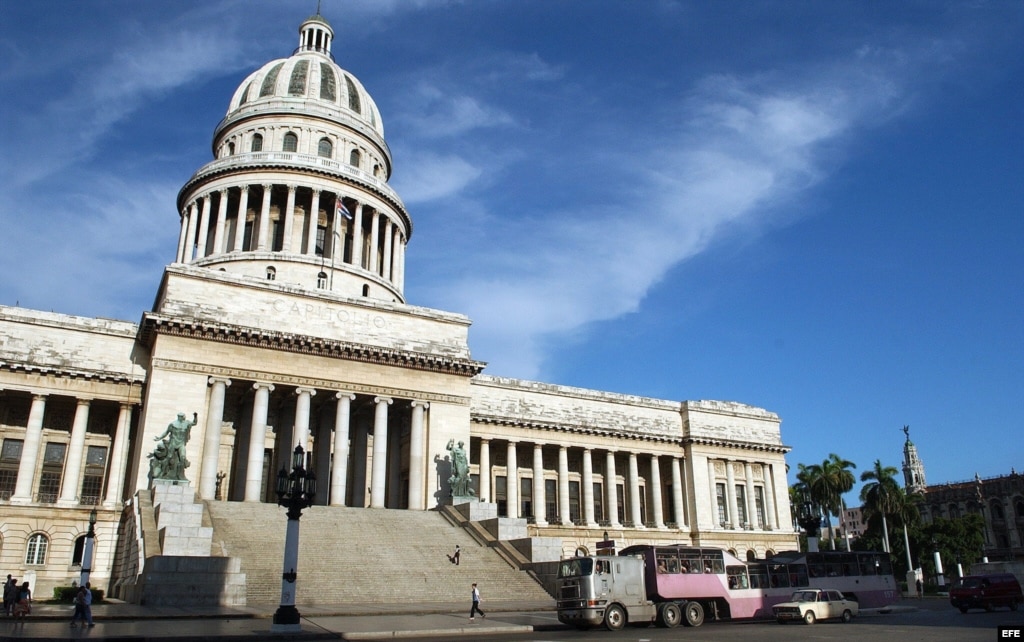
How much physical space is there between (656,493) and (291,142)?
39.2m

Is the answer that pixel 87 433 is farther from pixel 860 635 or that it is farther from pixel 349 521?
pixel 860 635

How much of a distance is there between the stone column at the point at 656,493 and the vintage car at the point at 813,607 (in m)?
31.5

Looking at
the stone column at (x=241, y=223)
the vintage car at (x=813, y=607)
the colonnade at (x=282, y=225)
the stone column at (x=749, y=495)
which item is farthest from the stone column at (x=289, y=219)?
the vintage car at (x=813, y=607)


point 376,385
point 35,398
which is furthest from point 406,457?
point 35,398

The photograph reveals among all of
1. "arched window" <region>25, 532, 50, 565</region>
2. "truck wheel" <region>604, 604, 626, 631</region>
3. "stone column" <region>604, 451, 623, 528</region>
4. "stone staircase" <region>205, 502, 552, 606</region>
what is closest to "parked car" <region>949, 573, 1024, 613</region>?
"truck wheel" <region>604, 604, 626, 631</region>

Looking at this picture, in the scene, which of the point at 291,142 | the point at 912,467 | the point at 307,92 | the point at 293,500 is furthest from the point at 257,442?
the point at 912,467

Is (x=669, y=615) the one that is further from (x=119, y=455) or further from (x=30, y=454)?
(x=30, y=454)

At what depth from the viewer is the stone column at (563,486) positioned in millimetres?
54844

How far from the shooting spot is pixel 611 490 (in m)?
57.0

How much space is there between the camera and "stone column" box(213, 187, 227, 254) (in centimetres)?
5736

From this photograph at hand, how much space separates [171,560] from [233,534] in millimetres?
6289

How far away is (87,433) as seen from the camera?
139ft

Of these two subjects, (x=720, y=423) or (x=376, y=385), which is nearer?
(x=376, y=385)

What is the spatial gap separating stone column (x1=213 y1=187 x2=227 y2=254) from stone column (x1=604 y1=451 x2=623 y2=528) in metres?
31.9
